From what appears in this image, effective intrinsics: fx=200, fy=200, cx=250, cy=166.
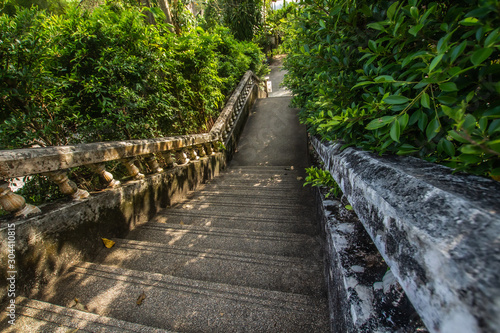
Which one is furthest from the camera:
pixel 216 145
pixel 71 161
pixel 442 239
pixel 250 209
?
pixel 216 145

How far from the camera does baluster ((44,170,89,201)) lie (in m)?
1.92

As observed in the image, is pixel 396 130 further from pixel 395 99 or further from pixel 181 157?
pixel 181 157

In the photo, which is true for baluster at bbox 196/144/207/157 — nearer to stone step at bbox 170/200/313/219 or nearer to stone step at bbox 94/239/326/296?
stone step at bbox 170/200/313/219

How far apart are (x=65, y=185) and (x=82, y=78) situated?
1.64 metres

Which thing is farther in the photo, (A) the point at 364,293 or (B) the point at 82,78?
(B) the point at 82,78

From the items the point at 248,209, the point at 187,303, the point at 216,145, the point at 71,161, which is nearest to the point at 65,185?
the point at 71,161

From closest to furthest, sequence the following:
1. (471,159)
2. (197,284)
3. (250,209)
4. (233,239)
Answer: (471,159)
(197,284)
(233,239)
(250,209)

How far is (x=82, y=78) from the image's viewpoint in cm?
273

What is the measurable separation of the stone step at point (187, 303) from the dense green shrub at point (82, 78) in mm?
1852

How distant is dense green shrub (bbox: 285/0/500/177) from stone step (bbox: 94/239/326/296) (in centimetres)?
113

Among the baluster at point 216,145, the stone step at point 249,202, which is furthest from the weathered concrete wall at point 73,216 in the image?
the baluster at point 216,145

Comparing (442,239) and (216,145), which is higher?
(216,145)

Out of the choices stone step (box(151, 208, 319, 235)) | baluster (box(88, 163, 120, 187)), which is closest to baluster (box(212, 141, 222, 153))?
stone step (box(151, 208, 319, 235))

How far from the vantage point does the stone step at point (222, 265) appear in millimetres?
1618
